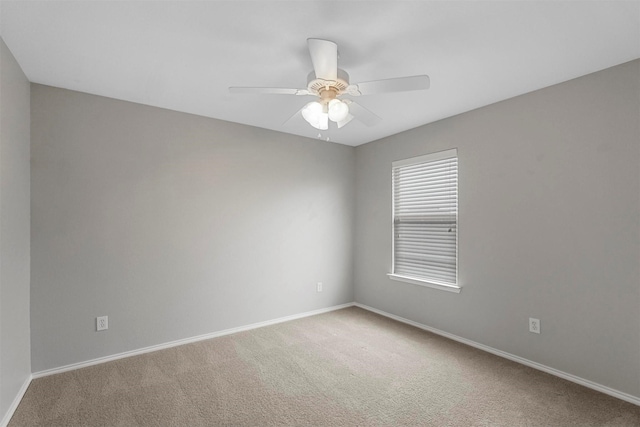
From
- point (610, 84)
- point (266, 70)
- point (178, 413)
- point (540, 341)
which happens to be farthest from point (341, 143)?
point (178, 413)

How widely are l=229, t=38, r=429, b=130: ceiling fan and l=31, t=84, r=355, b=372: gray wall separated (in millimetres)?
1603

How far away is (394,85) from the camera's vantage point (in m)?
1.88

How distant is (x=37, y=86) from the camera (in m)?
2.59

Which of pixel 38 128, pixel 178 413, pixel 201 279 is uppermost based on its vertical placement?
pixel 38 128

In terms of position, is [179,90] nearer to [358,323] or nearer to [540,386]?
[358,323]

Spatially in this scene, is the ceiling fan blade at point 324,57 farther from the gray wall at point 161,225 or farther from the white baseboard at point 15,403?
the white baseboard at point 15,403

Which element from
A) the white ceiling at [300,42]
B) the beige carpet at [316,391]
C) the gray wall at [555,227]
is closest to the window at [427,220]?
the gray wall at [555,227]

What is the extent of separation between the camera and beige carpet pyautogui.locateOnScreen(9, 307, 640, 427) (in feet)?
6.74

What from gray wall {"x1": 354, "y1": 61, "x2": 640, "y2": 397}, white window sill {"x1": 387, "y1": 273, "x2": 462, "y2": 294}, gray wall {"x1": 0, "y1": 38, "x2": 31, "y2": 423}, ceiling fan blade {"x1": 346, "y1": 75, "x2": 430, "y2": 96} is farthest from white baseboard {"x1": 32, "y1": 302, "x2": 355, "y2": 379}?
ceiling fan blade {"x1": 346, "y1": 75, "x2": 430, "y2": 96}

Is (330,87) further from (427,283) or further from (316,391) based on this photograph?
(427,283)

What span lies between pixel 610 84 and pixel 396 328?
9.60 ft

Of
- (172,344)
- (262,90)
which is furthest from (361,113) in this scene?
(172,344)

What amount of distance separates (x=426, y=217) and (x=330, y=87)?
87.9 inches

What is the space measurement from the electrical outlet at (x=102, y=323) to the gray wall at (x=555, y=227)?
10.6ft
